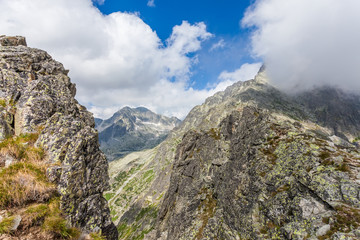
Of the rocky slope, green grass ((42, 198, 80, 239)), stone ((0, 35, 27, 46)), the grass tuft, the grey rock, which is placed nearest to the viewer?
the grey rock

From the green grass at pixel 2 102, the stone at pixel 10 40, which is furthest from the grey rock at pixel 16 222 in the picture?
the stone at pixel 10 40

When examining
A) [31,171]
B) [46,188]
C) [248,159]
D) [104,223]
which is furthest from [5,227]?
[248,159]

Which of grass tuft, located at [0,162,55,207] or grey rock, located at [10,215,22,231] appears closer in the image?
grey rock, located at [10,215,22,231]

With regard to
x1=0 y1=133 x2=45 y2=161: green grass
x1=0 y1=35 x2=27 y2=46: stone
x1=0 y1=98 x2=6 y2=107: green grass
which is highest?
x1=0 y1=35 x2=27 y2=46: stone

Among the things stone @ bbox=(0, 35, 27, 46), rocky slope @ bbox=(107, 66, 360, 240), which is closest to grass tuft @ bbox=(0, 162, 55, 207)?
rocky slope @ bbox=(107, 66, 360, 240)

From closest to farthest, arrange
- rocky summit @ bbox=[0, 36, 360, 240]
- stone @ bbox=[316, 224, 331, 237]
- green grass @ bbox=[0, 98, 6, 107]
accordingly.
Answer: rocky summit @ bbox=[0, 36, 360, 240] < stone @ bbox=[316, 224, 331, 237] < green grass @ bbox=[0, 98, 6, 107]

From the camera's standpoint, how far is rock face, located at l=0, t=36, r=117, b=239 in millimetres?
12285

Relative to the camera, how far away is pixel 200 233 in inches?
1148

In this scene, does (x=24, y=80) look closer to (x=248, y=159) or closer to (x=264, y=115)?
(x=248, y=159)

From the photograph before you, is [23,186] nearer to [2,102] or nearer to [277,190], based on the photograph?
[2,102]

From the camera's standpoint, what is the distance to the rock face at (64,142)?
40.3 feet

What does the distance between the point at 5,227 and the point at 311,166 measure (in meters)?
23.1

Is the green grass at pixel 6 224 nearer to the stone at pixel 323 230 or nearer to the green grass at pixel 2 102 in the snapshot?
the green grass at pixel 2 102

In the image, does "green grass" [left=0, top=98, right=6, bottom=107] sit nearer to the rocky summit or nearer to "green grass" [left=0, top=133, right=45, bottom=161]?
the rocky summit
